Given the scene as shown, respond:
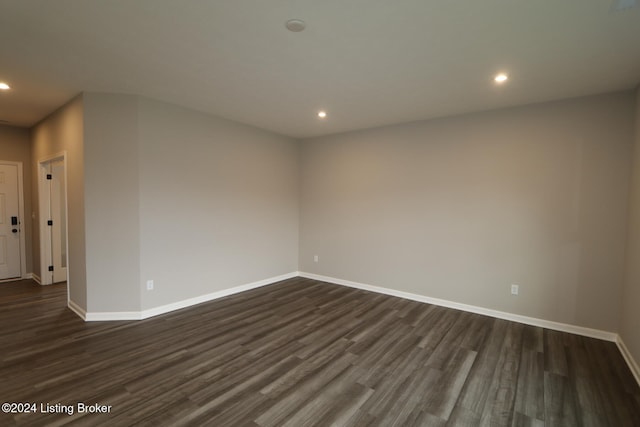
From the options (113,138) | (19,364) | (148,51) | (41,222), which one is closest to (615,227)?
(148,51)

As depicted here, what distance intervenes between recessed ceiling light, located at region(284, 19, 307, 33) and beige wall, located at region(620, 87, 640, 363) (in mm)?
3286

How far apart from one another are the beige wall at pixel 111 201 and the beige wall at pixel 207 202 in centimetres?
11

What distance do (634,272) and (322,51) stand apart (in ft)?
11.4

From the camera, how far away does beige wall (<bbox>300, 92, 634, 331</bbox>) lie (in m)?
3.21

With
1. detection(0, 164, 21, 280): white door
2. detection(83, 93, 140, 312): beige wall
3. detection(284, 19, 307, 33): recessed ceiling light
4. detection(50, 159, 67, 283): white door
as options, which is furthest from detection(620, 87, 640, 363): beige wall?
detection(0, 164, 21, 280): white door

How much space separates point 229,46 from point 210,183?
7.56 ft

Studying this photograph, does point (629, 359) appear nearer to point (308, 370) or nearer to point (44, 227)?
point (308, 370)

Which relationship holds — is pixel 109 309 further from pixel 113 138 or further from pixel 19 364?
pixel 113 138

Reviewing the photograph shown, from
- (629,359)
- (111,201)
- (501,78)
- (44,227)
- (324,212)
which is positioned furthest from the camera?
(324,212)

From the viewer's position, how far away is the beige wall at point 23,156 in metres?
5.01

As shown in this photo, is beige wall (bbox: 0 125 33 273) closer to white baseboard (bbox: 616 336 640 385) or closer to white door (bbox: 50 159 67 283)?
white door (bbox: 50 159 67 283)

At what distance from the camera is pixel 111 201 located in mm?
3479

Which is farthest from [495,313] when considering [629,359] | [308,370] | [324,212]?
[324,212]

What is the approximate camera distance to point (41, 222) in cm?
485
